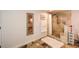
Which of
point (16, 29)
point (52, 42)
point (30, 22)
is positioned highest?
point (30, 22)

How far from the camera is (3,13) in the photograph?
1.79 meters

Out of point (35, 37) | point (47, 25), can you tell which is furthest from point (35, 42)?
point (47, 25)

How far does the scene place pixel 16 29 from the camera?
182 cm

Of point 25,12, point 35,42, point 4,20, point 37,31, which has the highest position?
point 25,12

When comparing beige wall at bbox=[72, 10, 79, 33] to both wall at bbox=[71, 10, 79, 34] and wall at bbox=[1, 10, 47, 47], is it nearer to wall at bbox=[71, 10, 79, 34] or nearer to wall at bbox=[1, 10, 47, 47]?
wall at bbox=[71, 10, 79, 34]

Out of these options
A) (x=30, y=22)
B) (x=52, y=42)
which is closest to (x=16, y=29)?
(x=30, y=22)

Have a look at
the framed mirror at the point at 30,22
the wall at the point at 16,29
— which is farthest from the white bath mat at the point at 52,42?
the framed mirror at the point at 30,22

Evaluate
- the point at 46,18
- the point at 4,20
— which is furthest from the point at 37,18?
the point at 4,20

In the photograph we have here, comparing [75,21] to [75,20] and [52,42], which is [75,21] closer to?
[75,20]

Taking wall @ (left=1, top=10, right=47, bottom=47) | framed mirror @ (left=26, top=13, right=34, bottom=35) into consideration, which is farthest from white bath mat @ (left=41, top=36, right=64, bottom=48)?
framed mirror @ (left=26, top=13, right=34, bottom=35)

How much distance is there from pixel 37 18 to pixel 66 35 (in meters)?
0.50

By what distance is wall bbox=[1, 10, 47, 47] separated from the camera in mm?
1798

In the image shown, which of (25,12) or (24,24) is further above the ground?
(25,12)
